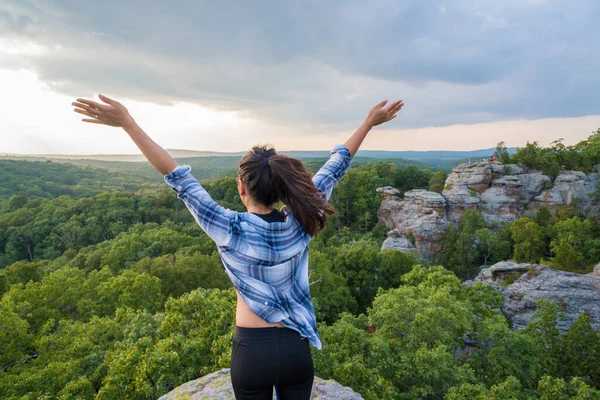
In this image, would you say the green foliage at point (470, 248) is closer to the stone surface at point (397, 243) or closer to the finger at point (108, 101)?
the stone surface at point (397, 243)

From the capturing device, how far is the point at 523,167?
45.2 m

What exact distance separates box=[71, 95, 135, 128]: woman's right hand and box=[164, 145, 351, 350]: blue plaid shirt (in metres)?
0.44

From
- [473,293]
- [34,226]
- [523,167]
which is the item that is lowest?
[34,226]

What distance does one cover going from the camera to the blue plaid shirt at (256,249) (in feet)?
6.23

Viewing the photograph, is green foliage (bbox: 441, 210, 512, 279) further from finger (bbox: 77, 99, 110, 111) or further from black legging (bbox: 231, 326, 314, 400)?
finger (bbox: 77, 99, 110, 111)

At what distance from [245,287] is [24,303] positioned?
60.8ft

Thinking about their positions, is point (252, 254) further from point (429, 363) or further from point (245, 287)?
point (429, 363)

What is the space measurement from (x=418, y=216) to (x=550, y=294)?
19.1 meters

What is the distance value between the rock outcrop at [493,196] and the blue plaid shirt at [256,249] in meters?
36.7

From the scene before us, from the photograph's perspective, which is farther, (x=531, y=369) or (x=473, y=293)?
(x=473, y=293)

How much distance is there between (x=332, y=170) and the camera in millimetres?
2523

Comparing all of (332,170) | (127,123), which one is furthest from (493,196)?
(127,123)

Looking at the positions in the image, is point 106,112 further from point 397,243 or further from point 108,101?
point 397,243

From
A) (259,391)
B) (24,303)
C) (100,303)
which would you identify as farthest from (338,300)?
→ (259,391)
